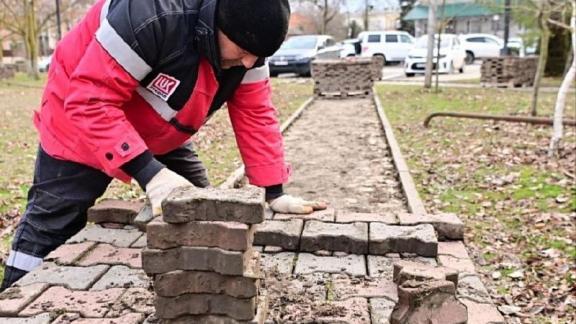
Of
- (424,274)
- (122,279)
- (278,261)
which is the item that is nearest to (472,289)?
(424,274)

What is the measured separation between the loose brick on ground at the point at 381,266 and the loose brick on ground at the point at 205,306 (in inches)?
32.3

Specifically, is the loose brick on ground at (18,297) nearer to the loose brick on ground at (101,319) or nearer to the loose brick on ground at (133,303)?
the loose brick on ground at (101,319)

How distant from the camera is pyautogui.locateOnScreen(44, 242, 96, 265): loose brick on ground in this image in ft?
8.39

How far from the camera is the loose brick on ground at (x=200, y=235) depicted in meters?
1.78

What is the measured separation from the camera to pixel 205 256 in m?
1.82

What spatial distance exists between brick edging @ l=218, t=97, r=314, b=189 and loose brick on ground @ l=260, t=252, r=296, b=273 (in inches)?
14.8

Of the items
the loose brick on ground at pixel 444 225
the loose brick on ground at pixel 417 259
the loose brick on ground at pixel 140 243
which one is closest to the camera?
the loose brick on ground at pixel 417 259

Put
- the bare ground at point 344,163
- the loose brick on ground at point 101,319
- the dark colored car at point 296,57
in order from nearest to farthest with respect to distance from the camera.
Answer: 1. the loose brick on ground at point 101,319
2. the bare ground at point 344,163
3. the dark colored car at point 296,57

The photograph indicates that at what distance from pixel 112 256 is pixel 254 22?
4.05 feet

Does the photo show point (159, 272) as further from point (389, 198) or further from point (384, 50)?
point (384, 50)

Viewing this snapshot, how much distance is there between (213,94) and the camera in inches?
100

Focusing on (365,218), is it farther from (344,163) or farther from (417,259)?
(344,163)

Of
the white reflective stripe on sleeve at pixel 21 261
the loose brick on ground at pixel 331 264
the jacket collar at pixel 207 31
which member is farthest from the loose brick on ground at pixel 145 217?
the white reflective stripe on sleeve at pixel 21 261

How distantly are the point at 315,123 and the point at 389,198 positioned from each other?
529 centimetres
